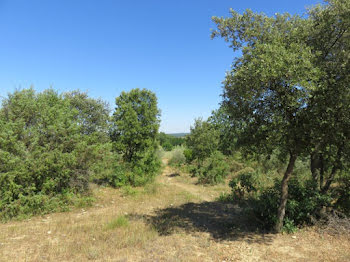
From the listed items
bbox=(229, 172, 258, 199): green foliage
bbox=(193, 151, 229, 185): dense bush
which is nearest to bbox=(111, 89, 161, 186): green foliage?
bbox=(193, 151, 229, 185): dense bush

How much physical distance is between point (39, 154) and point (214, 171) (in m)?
9.95

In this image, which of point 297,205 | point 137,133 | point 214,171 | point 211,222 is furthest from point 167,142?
point 297,205

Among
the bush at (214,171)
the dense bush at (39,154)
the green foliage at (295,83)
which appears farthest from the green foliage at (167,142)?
the green foliage at (295,83)

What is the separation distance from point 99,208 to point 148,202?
2.09 meters

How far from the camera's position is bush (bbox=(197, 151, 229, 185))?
13.8 meters

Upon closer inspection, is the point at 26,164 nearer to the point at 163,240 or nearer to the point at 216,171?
the point at 163,240

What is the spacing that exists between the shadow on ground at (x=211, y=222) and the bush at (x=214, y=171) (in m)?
4.98

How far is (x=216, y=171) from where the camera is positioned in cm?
1388

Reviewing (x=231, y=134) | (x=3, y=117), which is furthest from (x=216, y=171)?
(x=3, y=117)

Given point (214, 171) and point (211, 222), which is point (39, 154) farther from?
point (214, 171)

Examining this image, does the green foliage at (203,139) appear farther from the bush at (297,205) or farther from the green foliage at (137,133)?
the bush at (297,205)

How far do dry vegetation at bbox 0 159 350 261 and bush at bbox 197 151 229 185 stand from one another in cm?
549

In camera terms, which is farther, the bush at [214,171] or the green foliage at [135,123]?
the bush at [214,171]

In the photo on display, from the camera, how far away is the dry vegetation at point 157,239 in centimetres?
457
